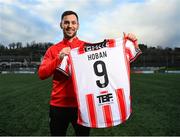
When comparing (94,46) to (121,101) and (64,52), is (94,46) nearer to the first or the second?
(64,52)

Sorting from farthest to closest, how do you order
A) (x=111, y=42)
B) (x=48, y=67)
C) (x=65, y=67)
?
1. (x=111, y=42)
2. (x=65, y=67)
3. (x=48, y=67)

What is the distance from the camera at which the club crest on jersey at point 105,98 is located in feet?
13.9

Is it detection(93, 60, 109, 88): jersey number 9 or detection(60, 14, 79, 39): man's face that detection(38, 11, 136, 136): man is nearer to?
detection(60, 14, 79, 39): man's face

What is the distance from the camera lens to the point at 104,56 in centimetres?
436

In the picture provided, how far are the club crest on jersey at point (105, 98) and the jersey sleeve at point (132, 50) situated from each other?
49 centimetres

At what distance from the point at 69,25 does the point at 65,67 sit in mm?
475

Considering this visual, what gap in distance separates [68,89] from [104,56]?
550 millimetres

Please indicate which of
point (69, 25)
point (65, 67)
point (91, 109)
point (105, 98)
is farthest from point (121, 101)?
point (69, 25)

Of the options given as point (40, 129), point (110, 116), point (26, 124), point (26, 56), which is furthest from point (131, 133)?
point (26, 56)

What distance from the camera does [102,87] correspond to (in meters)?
4.26

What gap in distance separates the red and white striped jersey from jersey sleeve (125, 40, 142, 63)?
0.10 m

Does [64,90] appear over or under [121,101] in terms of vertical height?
over

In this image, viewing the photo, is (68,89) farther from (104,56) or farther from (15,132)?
(15,132)

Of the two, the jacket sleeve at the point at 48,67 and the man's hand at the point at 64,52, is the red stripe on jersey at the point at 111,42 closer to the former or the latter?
the man's hand at the point at 64,52
